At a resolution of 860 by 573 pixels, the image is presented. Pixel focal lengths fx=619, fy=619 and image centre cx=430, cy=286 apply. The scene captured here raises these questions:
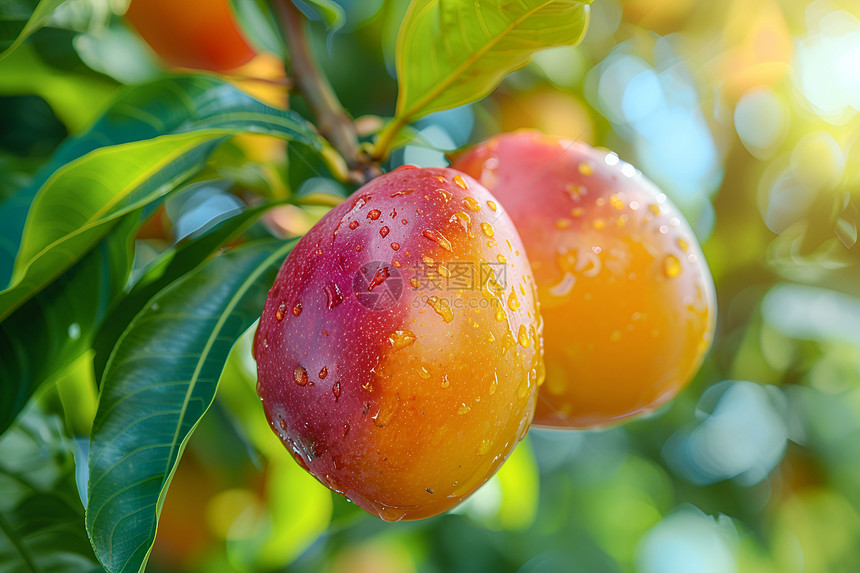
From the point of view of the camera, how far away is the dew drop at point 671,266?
0.65 meters

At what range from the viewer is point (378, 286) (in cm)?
47

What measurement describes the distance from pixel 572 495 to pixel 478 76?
1565 millimetres

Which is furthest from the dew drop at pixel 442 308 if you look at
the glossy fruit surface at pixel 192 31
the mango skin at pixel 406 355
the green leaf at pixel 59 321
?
the glossy fruit surface at pixel 192 31

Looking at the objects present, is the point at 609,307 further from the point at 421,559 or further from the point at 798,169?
the point at 421,559

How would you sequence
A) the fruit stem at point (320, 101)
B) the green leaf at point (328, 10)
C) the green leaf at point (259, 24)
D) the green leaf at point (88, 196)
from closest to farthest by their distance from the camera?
the green leaf at point (88, 196) < the fruit stem at point (320, 101) < the green leaf at point (328, 10) < the green leaf at point (259, 24)

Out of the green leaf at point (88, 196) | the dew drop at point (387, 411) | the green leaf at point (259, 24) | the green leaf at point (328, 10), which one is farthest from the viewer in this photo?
the green leaf at point (259, 24)

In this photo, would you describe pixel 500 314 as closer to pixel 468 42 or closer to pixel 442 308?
pixel 442 308

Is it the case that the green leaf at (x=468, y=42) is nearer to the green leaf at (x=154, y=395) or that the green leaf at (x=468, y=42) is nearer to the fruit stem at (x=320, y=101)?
the fruit stem at (x=320, y=101)

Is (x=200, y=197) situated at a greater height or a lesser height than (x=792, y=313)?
greater

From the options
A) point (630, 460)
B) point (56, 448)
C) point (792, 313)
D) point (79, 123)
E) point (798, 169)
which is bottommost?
point (630, 460)

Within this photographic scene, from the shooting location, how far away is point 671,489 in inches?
68.1

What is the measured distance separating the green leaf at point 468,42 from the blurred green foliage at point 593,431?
0.15 meters

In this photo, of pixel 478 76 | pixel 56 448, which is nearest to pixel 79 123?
pixel 56 448

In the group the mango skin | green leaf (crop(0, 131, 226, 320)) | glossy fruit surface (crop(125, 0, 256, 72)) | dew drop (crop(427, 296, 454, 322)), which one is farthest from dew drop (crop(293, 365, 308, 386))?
glossy fruit surface (crop(125, 0, 256, 72))
